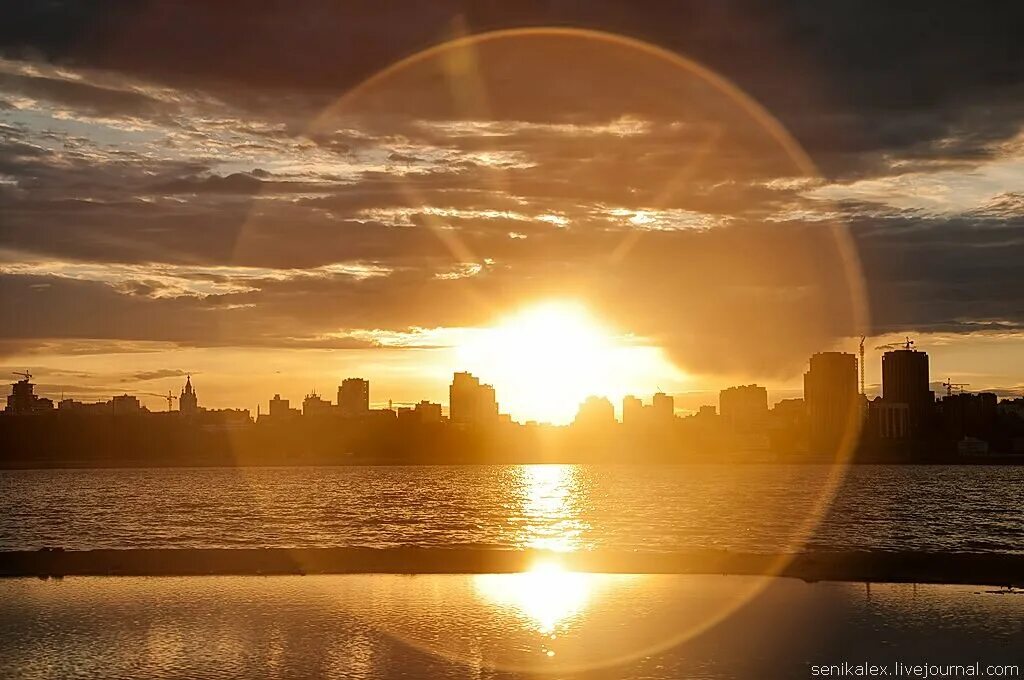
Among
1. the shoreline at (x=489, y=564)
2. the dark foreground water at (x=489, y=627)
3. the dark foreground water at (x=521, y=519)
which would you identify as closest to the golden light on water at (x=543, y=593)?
the dark foreground water at (x=489, y=627)

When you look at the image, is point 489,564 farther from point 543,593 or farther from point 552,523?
point 552,523

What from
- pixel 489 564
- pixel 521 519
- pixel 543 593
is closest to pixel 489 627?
pixel 543 593

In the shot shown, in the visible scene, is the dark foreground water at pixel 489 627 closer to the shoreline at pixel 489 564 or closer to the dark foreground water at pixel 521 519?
the shoreline at pixel 489 564

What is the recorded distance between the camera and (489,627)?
39156mm

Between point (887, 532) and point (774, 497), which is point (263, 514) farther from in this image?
point (774, 497)

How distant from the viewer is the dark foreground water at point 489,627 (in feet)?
109

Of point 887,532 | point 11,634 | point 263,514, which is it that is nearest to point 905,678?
point 11,634

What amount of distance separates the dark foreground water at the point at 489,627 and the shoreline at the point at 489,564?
2790 mm

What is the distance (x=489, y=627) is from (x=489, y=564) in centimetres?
1784

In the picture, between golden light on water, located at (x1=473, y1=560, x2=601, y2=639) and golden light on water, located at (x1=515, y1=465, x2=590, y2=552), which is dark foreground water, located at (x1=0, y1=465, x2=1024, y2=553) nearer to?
golden light on water, located at (x1=515, y1=465, x2=590, y2=552)

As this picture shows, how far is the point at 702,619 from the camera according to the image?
134 feet

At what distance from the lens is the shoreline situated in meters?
53.0

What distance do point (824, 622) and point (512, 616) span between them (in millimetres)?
11515

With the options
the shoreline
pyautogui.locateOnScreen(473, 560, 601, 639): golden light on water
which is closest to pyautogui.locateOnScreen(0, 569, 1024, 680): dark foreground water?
pyautogui.locateOnScreen(473, 560, 601, 639): golden light on water
